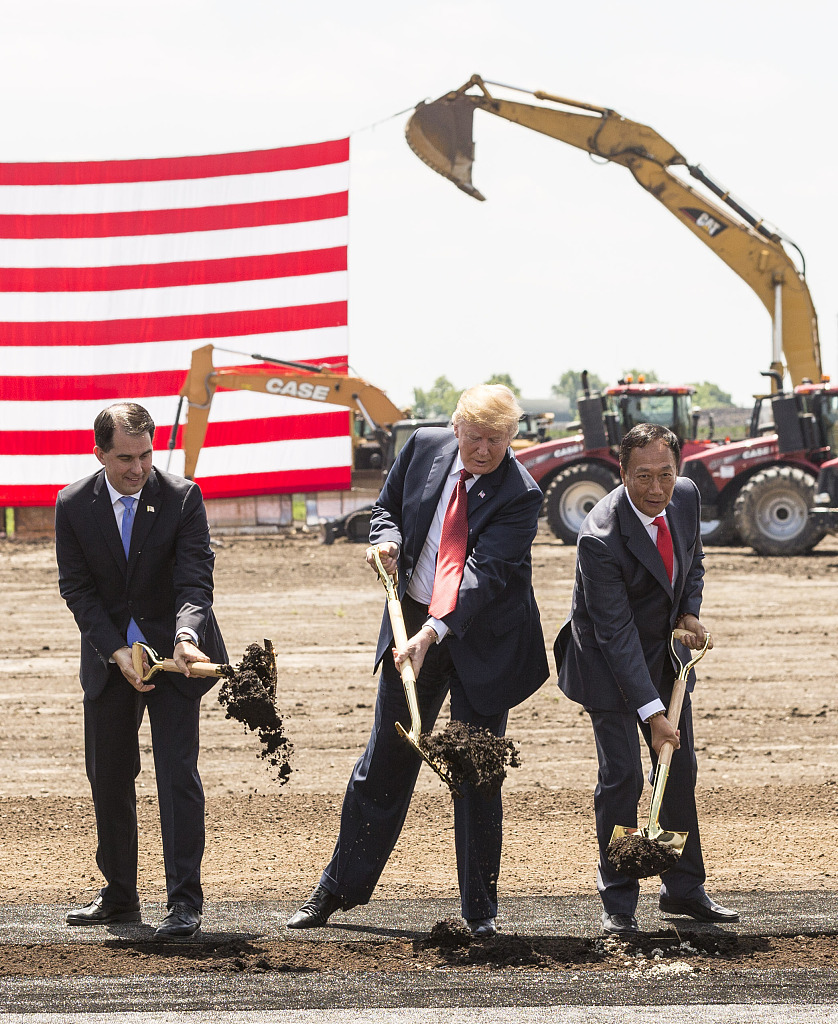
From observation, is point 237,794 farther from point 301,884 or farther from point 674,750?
point 674,750

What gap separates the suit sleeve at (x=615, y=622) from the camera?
438 centimetres

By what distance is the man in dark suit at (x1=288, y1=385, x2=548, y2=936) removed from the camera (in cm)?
438

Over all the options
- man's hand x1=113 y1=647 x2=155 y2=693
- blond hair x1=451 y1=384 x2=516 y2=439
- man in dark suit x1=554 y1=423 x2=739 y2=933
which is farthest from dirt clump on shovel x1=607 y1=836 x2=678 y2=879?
man's hand x1=113 y1=647 x2=155 y2=693

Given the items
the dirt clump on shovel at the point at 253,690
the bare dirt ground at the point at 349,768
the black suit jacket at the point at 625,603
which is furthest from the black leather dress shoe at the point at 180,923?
the black suit jacket at the point at 625,603

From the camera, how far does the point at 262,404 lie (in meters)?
25.1

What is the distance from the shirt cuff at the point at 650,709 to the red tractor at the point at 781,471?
15433 millimetres

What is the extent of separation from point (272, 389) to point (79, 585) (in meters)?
19.3

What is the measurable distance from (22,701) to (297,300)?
52.0 feet

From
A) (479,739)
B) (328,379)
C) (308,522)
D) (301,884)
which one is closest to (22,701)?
(301,884)

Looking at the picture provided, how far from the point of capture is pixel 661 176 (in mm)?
23500

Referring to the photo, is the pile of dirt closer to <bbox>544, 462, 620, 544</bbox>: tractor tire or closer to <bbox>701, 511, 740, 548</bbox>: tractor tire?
<bbox>701, 511, 740, 548</bbox>: tractor tire

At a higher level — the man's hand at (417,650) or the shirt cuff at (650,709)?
the man's hand at (417,650)

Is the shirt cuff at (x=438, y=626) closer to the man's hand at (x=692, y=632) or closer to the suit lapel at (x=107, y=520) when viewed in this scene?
the man's hand at (x=692, y=632)

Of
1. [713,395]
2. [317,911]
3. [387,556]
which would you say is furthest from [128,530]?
[713,395]
